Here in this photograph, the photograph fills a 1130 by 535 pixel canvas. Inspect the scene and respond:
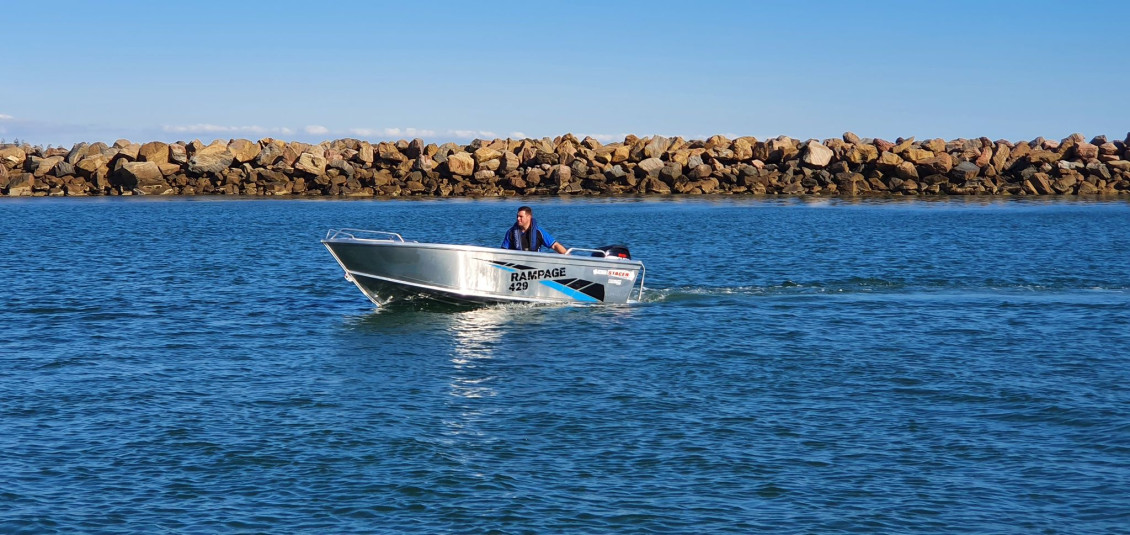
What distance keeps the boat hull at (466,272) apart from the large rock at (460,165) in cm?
5267

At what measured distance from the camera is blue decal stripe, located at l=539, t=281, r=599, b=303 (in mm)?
19547

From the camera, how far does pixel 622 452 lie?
1090cm

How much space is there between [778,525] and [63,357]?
10.6 metres

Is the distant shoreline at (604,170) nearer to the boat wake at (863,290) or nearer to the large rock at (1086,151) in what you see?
the large rock at (1086,151)

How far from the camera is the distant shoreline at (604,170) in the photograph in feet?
234

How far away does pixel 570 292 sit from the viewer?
65.0 feet

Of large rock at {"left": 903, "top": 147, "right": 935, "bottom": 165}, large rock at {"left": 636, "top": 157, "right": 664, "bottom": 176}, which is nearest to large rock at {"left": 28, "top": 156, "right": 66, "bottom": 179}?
large rock at {"left": 636, "top": 157, "right": 664, "bottom": 176}

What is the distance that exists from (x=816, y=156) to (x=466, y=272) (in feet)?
182

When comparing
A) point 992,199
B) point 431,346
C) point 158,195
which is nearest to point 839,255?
point 431,346

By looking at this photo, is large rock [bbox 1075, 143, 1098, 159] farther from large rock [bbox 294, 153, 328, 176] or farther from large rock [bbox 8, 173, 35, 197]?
large rock [bbox 8, 173, 35, 197]

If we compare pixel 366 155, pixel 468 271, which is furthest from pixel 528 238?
pixel 366 155

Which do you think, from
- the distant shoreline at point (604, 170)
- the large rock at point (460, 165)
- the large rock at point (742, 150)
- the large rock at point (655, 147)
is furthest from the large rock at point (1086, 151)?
the large rock at point (460, 165)

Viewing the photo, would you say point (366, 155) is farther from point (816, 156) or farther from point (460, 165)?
point (816, 156)

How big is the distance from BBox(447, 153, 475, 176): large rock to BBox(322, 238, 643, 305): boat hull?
2073 inches
